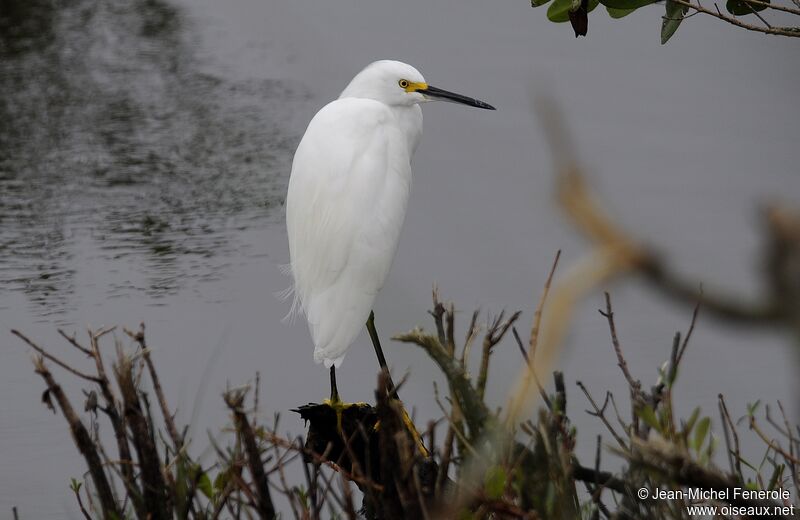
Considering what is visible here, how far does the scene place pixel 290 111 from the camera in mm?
4289

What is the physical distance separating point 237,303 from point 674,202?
1.21m

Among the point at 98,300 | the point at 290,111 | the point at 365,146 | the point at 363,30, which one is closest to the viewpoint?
the point at 365,146

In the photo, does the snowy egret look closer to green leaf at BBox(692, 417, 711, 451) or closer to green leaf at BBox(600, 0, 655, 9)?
green leaf at BBox(600, 0, 655, 9)

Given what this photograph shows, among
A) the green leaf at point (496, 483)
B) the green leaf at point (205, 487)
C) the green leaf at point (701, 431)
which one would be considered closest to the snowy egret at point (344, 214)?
the green leaf at point (205, 487)

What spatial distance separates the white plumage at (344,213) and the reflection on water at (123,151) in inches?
25.2

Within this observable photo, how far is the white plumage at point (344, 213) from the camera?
2473 mm

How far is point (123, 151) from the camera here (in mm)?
3926

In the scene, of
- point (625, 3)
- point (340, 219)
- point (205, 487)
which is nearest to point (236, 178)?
point (340, 219)

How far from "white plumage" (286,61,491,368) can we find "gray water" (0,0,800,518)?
0.12m

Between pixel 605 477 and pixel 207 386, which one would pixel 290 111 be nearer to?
pixel 207 386

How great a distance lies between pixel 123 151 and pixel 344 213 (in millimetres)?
1710

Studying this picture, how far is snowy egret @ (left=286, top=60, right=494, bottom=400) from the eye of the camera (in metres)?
2.47

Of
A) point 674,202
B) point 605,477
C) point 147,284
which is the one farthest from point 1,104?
point 605,477

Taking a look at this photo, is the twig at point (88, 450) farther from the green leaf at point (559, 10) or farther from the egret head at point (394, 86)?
the egret head at point (394, 86)
